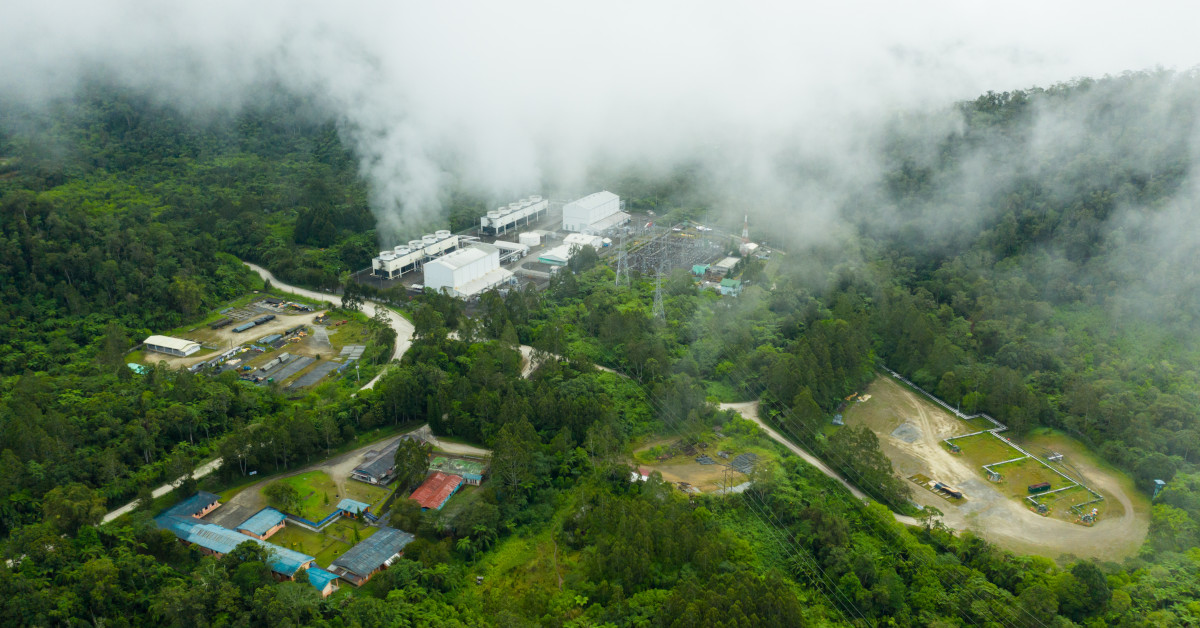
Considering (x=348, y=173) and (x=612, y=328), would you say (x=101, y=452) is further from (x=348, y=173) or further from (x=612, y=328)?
(x=348, y=173)

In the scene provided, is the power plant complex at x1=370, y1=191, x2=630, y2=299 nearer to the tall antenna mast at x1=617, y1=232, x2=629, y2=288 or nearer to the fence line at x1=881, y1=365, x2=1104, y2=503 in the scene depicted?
the tall antenna mast at x1=617, y1=232, x2=629, y2=288

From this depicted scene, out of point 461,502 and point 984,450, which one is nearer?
point 461,502

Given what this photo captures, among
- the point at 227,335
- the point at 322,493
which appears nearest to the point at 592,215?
the point at 227,335

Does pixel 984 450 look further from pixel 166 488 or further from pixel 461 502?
pixel 166 488

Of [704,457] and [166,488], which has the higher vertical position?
[704,457]

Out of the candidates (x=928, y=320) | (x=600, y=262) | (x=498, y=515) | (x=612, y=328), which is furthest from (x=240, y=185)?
(x=928, y=320)

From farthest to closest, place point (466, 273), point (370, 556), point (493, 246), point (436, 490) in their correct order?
point (493, 246) < point (466, 273) < point (436, 490) < point (370, 556)

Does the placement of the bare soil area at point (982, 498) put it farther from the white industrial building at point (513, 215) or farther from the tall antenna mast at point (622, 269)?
the white industrial building at point (513, 215)
